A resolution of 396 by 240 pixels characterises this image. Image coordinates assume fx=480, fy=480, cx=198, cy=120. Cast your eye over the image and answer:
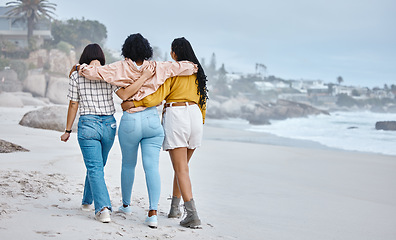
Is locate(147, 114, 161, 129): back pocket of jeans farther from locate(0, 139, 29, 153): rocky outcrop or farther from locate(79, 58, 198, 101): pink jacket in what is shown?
locate(0, 139, 29, 153): rocky outcrop

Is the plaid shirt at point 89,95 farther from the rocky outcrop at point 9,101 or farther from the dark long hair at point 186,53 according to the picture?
the rocky outcrop at point 9,101

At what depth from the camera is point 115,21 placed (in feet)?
184

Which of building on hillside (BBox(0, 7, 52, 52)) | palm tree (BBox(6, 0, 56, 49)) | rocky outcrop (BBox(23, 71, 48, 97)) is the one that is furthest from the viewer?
building on hillside (BBox(0, 7, 52, 52))

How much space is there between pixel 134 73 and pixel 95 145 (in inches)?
24.0

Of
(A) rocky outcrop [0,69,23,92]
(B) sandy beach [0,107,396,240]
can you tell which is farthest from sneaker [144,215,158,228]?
(A) rocky outcrop [0,69,23,92]

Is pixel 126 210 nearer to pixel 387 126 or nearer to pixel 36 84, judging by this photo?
pixel 387 126

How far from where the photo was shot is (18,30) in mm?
42469

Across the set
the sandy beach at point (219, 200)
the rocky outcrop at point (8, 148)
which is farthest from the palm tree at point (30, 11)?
the rocky outcrop at point (8, 148)

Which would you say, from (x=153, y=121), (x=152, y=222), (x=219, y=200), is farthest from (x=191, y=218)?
(x=219, y=200)

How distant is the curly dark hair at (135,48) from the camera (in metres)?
3.56

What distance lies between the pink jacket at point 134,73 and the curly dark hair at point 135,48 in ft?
0.15

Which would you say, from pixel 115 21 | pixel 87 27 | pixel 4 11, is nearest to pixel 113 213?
pixel 4 11

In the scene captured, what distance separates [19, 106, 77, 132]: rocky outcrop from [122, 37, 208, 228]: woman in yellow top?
24.9 feet

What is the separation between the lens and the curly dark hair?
3564 millimetres
